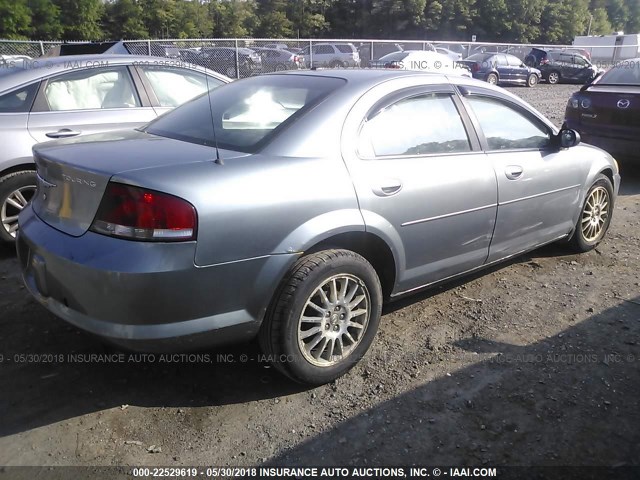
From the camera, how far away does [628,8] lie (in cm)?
9706

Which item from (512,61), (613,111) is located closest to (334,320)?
(613,111)

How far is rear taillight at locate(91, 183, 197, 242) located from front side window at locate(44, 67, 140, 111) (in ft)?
9.96

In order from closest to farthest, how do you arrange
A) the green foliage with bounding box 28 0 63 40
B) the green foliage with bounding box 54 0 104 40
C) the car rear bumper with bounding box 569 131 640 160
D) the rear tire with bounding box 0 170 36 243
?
the rear tire with bounding box 0 170 36 243 < the car rear bumper with bounding box 569 131 640 160 < the green foliage with bounding box 28 0 63 40 < the green foliage with bounding box 54 0 104 40

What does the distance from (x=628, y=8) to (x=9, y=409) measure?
11529 centimetres

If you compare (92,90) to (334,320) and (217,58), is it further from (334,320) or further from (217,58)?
(217,58)

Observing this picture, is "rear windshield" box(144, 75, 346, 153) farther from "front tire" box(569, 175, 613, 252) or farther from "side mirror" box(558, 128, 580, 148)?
"front tire" box(569, 175, 613, 252)

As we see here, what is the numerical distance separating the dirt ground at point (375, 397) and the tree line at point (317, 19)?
52.8 meters

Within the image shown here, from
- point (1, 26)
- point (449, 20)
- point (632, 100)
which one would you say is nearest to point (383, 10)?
point (449, 20)

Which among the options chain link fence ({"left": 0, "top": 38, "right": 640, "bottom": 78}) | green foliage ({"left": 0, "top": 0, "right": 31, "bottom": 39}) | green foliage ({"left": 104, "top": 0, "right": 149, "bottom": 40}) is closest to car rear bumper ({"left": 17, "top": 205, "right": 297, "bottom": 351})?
chain link fence ({"left": 0, "top": 38, "right": 640, "bottom": 78})

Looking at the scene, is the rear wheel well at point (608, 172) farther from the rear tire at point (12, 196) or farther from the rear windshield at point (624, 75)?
the rear tire at point (12, 196)

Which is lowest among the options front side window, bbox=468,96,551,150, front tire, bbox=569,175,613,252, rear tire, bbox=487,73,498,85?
rear tire, bbox=487,73,498,85

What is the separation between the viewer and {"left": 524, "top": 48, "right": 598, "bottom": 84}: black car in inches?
1126

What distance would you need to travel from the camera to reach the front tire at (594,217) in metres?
4.81

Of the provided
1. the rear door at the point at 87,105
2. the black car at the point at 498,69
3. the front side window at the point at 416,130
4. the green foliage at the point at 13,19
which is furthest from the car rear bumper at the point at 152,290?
the green foliage at the point at 13,19
